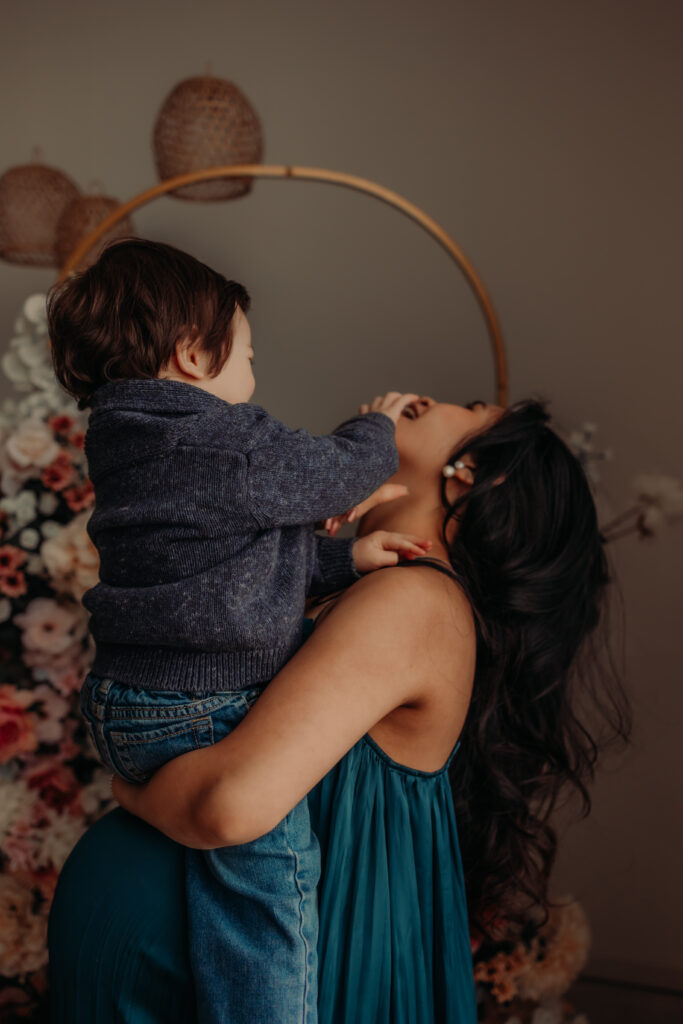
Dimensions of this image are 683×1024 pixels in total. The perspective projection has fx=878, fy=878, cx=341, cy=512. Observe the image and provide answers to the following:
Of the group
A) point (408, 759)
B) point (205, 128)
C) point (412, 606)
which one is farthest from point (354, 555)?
point (205, 128)

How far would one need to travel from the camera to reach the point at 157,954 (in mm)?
1073

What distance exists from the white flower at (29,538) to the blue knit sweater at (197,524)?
0.62 metres

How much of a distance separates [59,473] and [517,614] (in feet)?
2.95

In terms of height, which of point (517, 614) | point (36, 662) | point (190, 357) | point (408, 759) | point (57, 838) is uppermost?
point (190, 357)

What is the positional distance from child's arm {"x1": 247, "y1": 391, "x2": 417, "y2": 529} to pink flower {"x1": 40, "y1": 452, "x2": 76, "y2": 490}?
2.35ft

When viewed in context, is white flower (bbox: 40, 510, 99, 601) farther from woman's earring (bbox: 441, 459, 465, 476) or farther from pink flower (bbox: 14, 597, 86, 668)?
woman's earring (bbox: 441, 459, 465, 476)

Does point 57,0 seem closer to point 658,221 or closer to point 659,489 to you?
point 658,221

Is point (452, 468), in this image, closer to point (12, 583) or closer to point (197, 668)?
point (197, 668)

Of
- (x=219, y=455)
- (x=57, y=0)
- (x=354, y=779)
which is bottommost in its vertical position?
(x=354, y=779)

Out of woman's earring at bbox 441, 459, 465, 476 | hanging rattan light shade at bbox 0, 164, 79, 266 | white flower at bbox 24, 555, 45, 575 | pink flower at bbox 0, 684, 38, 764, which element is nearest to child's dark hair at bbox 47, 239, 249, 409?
woman's earring at bbox 441, 459, 465, 476

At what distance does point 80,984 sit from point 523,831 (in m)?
0.73

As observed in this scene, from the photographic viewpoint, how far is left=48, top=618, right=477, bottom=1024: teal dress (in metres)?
1.09

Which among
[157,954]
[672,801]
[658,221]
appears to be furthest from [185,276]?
[672,801]

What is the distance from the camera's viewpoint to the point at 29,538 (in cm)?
166
